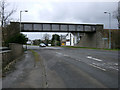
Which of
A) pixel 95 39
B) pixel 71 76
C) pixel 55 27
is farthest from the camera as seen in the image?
pixel 95 39

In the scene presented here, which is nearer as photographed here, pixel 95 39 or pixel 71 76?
pixel 71 76

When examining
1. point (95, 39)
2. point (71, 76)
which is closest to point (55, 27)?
point (95, 39)

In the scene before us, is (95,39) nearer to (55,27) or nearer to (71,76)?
(55,27)

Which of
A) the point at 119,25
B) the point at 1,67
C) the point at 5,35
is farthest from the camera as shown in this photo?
the point at 119,25

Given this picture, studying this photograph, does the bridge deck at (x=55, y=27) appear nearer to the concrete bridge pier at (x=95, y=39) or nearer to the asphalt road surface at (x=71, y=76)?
the concrete bridge pier at (x=95, y=39)

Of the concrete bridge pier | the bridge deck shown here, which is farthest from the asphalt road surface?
the concrete bridge pier

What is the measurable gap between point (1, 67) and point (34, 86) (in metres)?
3.76

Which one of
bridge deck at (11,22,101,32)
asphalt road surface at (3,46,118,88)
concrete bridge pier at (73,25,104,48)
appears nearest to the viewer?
asphalt road surface at (3,46,118,88)

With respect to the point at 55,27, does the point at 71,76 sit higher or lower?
lower

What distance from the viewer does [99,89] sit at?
5094 millimetres

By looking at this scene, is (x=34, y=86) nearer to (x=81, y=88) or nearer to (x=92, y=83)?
(x=81, y=88)

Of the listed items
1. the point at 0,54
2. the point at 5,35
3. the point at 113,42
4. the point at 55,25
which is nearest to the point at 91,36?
the point at 113,42

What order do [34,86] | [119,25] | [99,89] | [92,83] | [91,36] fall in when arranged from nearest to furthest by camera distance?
[99,89]
[34,86]
[92,83]
[119,25]
[91,36]

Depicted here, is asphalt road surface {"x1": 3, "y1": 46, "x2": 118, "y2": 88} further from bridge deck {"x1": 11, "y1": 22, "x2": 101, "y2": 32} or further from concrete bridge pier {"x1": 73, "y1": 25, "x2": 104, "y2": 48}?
concrete bridge pier {"x1": 73, "y1": 25, "x2": 104, "y2": 48}
